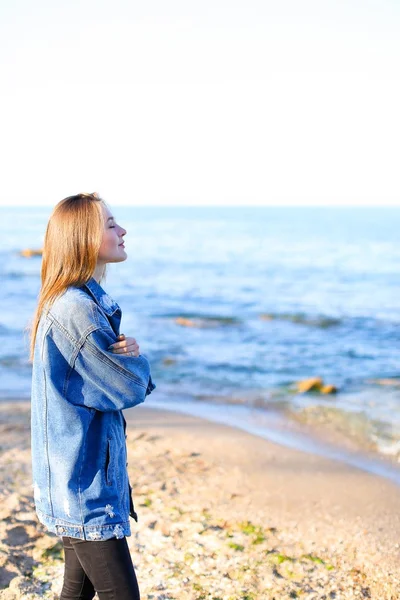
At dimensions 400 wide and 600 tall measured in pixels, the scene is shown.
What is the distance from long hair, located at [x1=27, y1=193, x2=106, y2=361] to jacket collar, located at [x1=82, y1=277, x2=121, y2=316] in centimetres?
3

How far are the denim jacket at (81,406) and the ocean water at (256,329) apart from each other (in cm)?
95

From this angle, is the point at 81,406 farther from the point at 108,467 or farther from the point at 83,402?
the point at 108,467

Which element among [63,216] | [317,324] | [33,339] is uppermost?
[63,216]

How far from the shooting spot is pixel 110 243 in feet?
8.76

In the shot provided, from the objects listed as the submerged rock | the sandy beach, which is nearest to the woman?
the sandy beach

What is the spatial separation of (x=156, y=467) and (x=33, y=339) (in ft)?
13.0

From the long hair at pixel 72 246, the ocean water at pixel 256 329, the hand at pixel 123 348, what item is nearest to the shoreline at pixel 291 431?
the ocean water at pixel 256 329

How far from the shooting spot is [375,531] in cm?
514

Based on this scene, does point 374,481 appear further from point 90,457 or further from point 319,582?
point 90,457

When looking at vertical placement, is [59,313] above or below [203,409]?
above

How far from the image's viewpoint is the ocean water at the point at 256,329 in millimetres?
10375

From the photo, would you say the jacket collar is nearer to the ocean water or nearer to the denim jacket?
the denim jacket

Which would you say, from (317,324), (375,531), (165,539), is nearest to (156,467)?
(165,539)

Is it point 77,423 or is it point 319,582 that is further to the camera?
point 319,582
